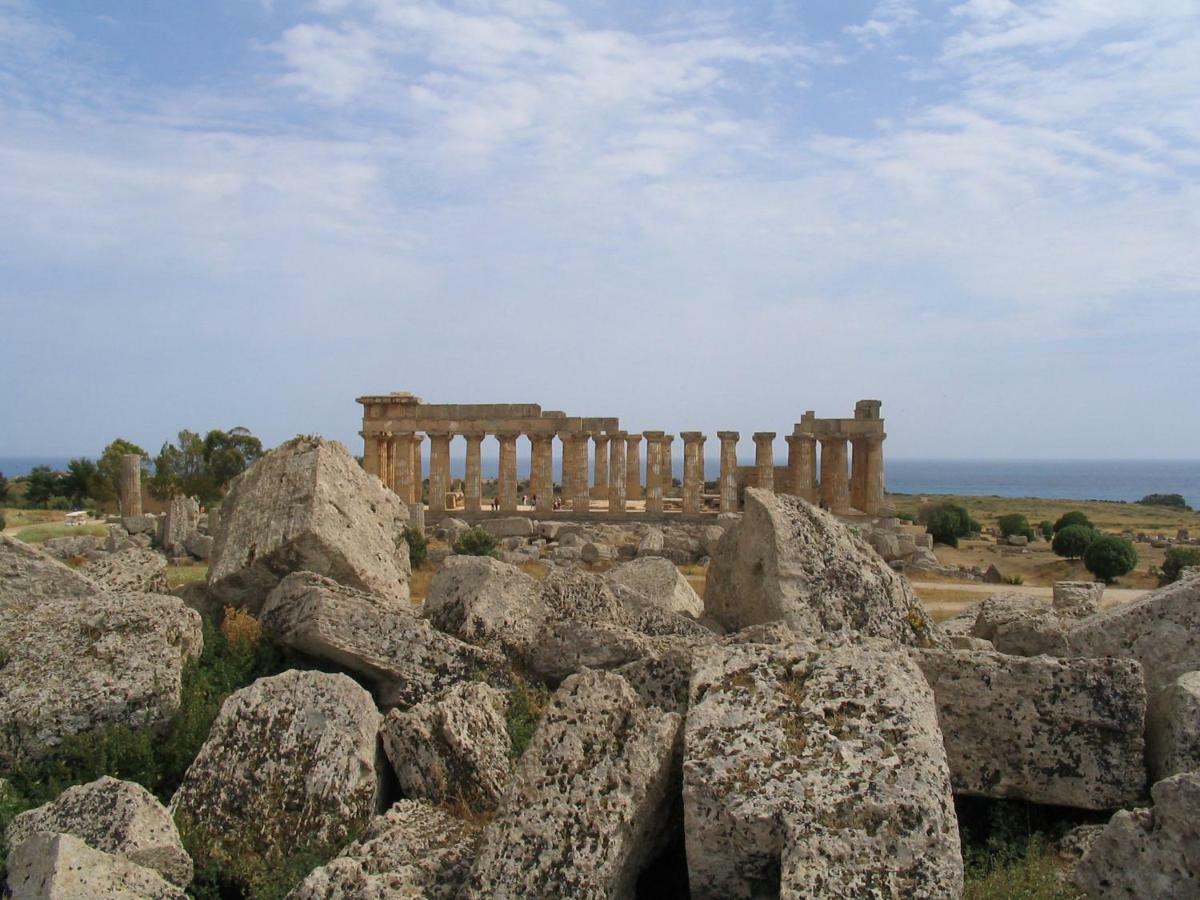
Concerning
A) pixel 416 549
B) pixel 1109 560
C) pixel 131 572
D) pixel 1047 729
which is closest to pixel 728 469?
pixel 1109 560

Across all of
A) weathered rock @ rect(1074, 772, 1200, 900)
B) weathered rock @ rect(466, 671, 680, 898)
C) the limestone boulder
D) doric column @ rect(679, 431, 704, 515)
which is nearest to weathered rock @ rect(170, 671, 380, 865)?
weathered rock @ rect(466, 671, 680, 898)

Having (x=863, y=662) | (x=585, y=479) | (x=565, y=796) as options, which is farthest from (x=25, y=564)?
(x=585, y=479)

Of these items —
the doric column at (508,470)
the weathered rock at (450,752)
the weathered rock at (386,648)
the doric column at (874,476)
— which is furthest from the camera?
the doric column at (508,470)

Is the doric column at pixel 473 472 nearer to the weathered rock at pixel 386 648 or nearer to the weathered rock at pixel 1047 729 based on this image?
the weathered rock at pixel 386 648

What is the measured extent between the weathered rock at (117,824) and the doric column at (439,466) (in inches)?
1287

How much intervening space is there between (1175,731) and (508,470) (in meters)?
34.1

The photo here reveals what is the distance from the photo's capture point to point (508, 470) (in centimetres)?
3941

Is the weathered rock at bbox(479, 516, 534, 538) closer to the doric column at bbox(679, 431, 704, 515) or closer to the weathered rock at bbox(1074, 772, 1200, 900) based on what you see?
the doric column at bbox(679, 431, 704, 515)

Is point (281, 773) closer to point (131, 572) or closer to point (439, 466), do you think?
point (131, 572)

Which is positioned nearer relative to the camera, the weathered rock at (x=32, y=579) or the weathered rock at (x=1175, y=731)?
the weathered rock at (x=1175, y=731)

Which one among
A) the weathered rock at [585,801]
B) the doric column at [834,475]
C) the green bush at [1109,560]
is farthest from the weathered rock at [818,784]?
the doric column at [834,475]

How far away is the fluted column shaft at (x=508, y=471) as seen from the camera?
3925 centimetres

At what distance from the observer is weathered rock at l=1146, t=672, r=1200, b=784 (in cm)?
595

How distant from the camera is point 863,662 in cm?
593
